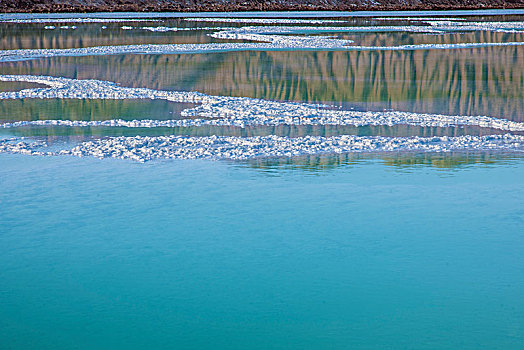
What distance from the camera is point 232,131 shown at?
24.4ft

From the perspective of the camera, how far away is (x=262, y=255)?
409 centimetres

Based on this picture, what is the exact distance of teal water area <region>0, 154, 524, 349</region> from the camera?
321 cm

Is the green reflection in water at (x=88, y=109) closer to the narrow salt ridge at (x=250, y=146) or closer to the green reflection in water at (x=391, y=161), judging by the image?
the narrow salt ridge at (x=250, y=146)

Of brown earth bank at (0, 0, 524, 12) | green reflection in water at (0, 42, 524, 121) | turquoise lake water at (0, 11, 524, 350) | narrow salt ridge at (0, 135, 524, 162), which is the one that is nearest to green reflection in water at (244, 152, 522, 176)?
turquoise lake water at (0, 11, 524, 350)

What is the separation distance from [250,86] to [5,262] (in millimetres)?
7033

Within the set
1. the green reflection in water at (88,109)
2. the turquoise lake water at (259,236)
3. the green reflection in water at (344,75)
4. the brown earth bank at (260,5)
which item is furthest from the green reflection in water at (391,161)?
the brown earth bank at (260,5)

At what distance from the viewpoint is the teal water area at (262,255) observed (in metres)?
3.21

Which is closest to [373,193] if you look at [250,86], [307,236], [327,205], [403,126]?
[327,205]

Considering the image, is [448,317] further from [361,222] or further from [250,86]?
[250,86]

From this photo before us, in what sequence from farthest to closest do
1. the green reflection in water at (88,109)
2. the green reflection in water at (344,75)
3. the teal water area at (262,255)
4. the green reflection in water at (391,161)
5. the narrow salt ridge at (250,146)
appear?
the green reflection in water at (344,75)
the green reflection in water at (88,109)
the narrow salt ridge at (250,146)
the green reflection in water at (391,161)
the teal water area at (262,255)

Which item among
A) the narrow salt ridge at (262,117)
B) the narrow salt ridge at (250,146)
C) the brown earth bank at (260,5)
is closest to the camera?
the narrow salt ridge at (250,146)

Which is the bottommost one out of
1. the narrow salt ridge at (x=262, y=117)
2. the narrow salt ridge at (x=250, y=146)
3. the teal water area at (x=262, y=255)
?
the teal water area at (x=262, y=255)

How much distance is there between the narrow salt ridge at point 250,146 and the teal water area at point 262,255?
37 centimetres

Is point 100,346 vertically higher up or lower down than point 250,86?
lower down
